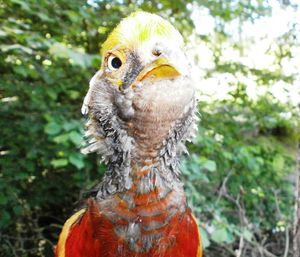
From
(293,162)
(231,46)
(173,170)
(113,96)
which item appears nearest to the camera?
(113,96)

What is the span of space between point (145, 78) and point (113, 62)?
23 centimetres

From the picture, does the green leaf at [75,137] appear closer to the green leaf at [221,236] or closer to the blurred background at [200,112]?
the blurred background at [200,112]

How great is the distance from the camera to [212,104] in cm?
398

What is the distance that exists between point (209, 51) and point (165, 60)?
108 inches

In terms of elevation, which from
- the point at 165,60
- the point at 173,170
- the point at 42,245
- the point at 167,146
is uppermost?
the point at 165,60

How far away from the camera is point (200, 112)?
372cm

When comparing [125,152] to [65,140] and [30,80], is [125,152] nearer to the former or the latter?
[65,140]

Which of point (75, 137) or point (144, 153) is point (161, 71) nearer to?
point (144, 153)

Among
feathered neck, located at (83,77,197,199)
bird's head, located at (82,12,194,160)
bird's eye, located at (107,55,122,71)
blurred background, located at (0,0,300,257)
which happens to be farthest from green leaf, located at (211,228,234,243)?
bird's eye, located at (107,55,122,71)

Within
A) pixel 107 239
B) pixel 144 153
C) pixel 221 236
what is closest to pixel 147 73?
pixel 144 153

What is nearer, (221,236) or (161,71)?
(161,71)

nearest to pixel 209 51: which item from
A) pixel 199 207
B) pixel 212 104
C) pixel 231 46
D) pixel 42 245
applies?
pixel 231 46

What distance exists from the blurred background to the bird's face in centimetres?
111

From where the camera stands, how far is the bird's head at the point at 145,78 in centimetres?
152
